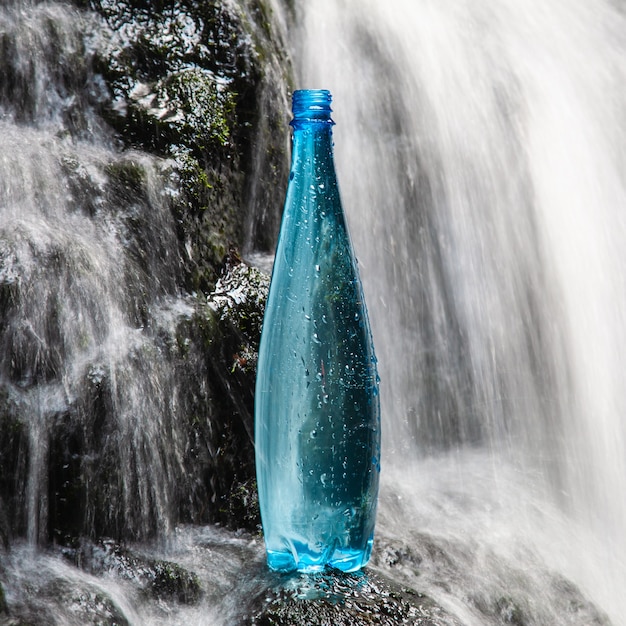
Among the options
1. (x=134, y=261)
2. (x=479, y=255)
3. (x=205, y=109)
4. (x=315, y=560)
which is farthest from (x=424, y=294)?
(x=315, y=560)

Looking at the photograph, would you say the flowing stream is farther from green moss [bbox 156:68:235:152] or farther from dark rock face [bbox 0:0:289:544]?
green moss [bbox 156:68:235:152]

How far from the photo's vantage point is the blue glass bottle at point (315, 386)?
1695 mm

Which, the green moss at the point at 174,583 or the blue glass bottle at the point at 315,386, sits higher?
the blue glass bottle at the point at 315,386

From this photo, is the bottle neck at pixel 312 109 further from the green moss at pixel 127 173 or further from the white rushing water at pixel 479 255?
the white rushing water at pixel 479 255

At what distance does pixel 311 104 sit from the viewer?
174 centimetres

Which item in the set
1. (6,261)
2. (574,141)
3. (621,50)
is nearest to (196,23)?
(6,261)

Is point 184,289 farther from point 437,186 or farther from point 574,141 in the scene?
point 574,141

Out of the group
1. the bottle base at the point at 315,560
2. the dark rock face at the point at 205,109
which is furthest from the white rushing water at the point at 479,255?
the bottle base at the point at 315,560

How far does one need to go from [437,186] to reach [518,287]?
432mm

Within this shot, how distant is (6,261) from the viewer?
182 centimetres

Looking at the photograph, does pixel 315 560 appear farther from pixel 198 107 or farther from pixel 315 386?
pixel 198 107

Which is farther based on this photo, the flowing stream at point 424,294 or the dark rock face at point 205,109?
the dark rock face at point 205,109

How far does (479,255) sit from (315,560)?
142 cm

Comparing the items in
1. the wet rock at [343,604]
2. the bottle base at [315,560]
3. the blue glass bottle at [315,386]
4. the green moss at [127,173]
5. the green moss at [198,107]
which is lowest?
the wet rock at [343,604]
